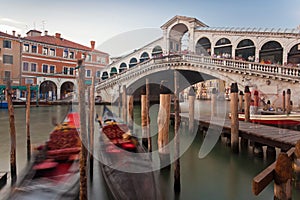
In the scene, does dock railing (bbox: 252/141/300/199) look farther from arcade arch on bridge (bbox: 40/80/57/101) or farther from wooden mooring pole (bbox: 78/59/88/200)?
arcade arch on bridge (bbox: 40/80/57/101)

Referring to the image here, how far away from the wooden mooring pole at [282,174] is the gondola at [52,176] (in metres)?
1.71

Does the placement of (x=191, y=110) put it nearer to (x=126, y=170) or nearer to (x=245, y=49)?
(x=126, y=170)

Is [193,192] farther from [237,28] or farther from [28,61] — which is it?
[28,61]

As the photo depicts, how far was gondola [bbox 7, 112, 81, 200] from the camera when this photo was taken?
6.55 feet

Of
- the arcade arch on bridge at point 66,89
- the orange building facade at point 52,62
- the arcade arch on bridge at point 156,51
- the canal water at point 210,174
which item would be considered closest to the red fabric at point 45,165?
the canal water at point 210,174

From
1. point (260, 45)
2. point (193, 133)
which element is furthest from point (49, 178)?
point (260, 45)

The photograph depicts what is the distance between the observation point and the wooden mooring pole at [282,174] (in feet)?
3.59

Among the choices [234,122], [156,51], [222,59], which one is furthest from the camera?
[156,51]

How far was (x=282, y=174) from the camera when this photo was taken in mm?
1108

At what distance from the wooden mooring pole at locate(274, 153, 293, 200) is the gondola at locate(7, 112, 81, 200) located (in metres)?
1.71

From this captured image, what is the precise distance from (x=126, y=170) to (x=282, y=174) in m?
1.38

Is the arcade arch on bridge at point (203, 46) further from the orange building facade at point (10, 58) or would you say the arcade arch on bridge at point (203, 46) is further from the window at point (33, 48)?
the orange building facade at point (10, 58)

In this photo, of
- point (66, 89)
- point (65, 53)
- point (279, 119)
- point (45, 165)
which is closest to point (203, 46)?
point (279, 119)

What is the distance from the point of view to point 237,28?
9703 mm
